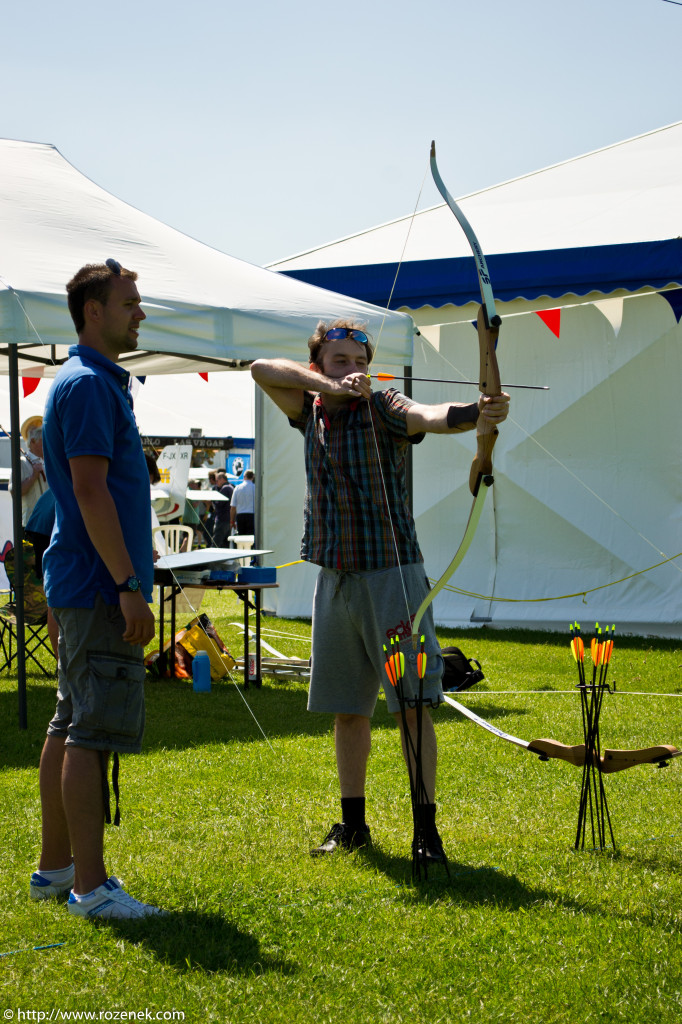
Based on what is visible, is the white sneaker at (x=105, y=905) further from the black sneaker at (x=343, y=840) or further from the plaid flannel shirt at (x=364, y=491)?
the plaid flannel shirt at (x=364, y=491)

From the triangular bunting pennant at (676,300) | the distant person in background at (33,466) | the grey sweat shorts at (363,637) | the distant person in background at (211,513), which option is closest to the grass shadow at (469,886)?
the grey sweat shorts at (363,637)

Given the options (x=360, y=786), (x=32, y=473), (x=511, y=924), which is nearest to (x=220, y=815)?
(x=360, y=786)

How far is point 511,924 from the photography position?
2.44 metres

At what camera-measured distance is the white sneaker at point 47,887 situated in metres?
2.56

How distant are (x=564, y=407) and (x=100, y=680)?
6405mm

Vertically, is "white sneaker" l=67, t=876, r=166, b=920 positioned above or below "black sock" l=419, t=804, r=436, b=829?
below

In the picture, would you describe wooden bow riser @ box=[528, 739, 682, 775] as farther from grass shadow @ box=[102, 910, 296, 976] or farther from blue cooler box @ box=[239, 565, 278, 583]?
blue cooler box @ box=[239, 565, 278, 583]

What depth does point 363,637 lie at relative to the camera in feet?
9.84

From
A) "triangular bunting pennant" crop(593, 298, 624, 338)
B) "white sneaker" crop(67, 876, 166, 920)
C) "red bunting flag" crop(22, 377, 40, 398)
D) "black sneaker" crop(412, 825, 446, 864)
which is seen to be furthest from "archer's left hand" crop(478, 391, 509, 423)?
"red bunting flag" crop(22, 377, 40, 398)

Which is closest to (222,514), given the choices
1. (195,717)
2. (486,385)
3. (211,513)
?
(211,513)

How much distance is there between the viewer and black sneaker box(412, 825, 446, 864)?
2.78 m

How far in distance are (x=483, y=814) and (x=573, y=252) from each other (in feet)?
17.4

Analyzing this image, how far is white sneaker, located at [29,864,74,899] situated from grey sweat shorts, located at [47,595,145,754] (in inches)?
17.0

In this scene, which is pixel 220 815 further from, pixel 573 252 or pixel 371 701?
pixel 573 252
